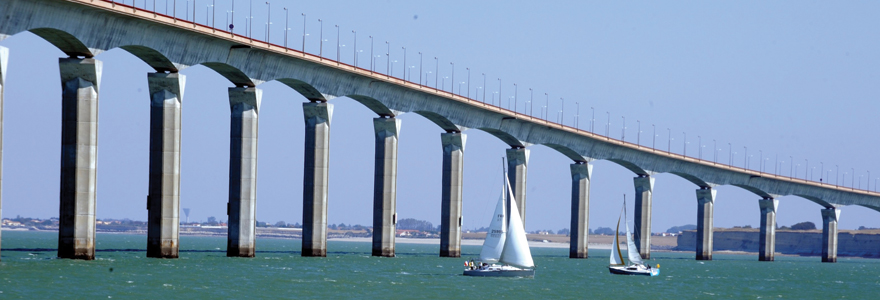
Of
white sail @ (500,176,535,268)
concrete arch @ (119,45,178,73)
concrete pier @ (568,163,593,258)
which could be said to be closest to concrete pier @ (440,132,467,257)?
concrete pier @ (568,163,593,258)

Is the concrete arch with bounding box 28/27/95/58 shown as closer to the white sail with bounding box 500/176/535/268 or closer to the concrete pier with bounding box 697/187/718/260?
the white sail with bounding box 500/176/535/268

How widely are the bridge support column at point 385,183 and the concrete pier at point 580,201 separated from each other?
1054 inches

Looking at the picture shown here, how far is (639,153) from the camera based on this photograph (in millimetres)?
113562

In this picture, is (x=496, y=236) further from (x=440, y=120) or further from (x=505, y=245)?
(x=440, y=120)

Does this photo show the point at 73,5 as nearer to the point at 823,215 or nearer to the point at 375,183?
the point at 375,183

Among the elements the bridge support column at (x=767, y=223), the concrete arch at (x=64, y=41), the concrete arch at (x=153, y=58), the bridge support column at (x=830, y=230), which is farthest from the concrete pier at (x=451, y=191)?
the bridge support column at (x=830, y=230)

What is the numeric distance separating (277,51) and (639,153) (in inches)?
2060

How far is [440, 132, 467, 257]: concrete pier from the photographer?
89125 mm

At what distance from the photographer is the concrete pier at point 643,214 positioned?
113688 millimetres

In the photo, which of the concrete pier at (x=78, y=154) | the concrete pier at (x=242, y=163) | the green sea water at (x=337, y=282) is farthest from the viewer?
the concrete pier at (x=242, y=163)

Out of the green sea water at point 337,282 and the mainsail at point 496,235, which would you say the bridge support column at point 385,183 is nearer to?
the green sea water at point 337,282

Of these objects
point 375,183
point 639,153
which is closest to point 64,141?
point 375,183

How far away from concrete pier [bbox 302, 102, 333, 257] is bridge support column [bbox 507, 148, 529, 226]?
24.1m

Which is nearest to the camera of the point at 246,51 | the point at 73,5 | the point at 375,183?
the point at 73,5
